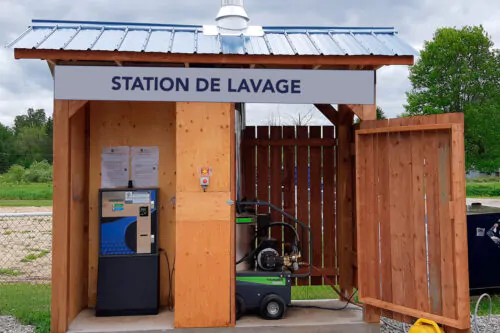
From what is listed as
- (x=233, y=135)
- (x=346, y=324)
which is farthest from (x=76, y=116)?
(x=346, y=324)

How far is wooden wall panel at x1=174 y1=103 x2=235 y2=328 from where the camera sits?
16.1 ft

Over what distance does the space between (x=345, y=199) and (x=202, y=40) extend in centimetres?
263

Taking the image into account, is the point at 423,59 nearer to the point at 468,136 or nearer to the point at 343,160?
the point at 468,136

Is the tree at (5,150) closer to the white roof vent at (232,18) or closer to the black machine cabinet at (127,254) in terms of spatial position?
the black machine cabinet at (127,254)

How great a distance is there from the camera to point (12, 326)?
5672 mm

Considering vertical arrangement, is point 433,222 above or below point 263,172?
below

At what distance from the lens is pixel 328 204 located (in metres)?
6.28

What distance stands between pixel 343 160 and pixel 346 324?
203cm

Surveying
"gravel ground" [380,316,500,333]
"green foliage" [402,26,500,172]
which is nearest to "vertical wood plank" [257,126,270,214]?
"gravel ground" [380,316,500,333]

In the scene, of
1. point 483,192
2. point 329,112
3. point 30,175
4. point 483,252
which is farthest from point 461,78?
point 30,175

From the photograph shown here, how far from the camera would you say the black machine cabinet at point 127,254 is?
5.41m

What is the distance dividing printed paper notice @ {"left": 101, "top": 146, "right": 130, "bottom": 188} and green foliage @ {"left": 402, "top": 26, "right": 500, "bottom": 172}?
22151mm

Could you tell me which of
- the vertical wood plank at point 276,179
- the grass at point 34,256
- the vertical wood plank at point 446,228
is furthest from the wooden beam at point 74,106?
the grass at point 34,256

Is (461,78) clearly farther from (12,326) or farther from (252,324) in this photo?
(12,326)
